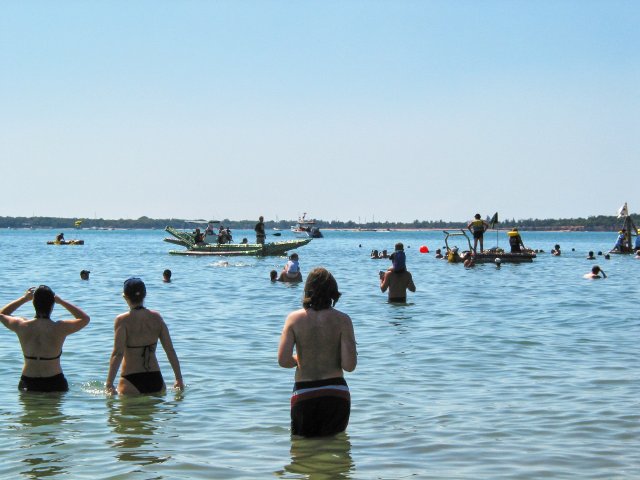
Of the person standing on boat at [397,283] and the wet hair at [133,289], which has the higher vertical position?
the wet hair at [133,289]

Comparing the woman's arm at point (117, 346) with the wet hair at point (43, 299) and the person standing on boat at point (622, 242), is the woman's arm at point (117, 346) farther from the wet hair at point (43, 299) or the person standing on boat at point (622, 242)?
the person standing on boat at point (622, 242)

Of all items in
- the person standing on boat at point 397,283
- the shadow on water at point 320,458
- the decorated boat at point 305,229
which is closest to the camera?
the shadow on water at point 320,458

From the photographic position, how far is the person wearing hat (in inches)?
378

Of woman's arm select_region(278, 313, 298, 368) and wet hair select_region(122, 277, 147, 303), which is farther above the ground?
wet hair select_region(122, 277, 147, 303)

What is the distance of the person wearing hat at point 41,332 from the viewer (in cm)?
959

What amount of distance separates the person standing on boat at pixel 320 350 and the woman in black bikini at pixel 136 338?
7.79 feet

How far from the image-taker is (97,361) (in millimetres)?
14336

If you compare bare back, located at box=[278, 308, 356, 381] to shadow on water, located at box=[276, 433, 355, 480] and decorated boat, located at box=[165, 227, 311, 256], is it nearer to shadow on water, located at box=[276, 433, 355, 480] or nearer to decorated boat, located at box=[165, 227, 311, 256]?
shadow on water, located at box=[276, 433, 355, 480]

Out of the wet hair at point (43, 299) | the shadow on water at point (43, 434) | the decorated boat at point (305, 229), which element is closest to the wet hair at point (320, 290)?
the shadow on water at point (43, 434)

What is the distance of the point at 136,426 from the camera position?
956 cm

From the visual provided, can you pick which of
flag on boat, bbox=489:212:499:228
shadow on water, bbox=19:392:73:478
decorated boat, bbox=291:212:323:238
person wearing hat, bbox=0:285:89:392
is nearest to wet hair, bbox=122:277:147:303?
person wearing hat, bbox=0:285:89:392

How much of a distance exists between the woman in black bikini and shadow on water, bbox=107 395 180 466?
391 millimetres

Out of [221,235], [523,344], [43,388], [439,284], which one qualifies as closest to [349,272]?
[439,284]

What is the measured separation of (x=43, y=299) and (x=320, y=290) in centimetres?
383
